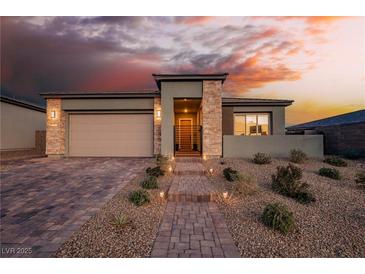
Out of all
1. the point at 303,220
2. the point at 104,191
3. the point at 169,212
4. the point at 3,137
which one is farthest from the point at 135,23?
the point at 3,137

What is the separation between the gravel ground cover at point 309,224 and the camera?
2.96 meters

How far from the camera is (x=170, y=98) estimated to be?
11.6 meters

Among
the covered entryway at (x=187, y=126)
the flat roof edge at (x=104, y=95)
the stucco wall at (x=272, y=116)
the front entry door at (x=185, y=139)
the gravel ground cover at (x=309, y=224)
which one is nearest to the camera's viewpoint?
the gravel ground cover at (x=309, y=224)

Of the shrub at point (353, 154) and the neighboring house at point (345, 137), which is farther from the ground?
the neighboring house at point (345, 137)

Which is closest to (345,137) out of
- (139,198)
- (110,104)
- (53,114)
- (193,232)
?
(193,232)

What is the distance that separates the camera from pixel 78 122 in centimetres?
1351

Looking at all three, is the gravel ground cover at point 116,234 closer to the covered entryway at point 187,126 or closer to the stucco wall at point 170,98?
the stucco wall at point 170,98

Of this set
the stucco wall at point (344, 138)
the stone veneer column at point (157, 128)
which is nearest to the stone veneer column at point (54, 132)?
the stone veneer column at point (157, 128)

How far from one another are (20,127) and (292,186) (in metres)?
20.1

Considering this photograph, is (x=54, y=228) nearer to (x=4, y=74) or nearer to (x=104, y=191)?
(x=104, y=191)

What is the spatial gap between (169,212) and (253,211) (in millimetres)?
1891

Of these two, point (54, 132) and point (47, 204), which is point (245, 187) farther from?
point (54, 132)

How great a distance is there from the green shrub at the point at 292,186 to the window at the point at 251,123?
9.24m

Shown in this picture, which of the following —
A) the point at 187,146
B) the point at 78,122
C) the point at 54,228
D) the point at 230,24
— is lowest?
the point at 54,228
